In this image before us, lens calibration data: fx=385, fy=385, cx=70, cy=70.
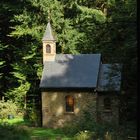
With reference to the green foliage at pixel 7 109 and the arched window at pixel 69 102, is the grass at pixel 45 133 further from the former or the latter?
the green foliage at pixel 7 109

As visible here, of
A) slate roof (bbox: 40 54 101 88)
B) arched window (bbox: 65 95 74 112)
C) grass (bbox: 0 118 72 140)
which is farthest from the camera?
arched window (bbox: 65 95 74 112)

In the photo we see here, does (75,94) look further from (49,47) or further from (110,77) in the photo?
(110,77)

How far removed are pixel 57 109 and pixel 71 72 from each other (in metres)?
2.87

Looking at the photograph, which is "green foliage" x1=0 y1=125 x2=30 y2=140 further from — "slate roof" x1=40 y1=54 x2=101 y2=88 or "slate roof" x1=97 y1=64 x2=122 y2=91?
"slate roof" x1=40 y1=54 x2=101 y2=88

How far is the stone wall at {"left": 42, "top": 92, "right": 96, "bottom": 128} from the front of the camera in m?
27.2

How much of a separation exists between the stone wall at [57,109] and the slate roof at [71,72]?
30.0 inches

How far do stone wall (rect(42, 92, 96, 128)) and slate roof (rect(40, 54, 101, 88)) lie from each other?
76cm

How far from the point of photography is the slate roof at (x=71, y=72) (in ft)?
88.8

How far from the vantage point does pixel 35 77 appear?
35.4 metres

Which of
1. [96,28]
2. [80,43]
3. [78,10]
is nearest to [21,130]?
[96,28]

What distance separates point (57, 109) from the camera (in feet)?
90.3

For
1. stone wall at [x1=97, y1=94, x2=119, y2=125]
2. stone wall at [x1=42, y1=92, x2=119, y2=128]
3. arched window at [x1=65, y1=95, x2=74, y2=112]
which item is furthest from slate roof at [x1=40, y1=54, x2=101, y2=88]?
stone wall at [x1=97, y1=94, x2=119, y2=125]

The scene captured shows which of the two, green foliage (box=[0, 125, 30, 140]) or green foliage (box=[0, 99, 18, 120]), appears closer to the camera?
green foliage (box=[0, 125, 30, 140])

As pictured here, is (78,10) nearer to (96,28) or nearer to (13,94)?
(13,94)
